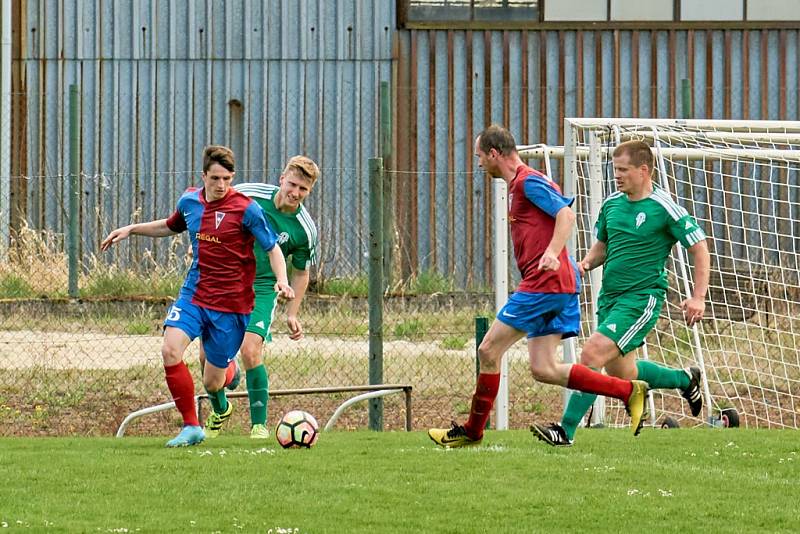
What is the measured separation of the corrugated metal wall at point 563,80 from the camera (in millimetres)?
18938

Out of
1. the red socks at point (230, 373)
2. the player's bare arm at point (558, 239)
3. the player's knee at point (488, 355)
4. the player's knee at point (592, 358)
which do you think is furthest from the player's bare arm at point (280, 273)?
the player's knee at point (592, 358)

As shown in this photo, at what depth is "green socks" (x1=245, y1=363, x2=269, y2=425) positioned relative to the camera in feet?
32.1

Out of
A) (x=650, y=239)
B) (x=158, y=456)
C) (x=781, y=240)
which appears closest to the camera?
(x=158, y=456)

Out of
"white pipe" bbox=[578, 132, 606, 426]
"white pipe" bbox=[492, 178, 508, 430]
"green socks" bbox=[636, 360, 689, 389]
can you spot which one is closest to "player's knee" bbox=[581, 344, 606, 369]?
"green socks" bbox=[636, 360, 689, 389]

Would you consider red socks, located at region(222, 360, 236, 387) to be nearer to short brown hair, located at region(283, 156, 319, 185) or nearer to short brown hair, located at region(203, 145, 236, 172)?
short brown hair, located at region(283, 156, 319, 185)

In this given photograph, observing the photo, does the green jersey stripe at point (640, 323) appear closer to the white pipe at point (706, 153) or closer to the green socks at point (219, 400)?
the green socks at point (219, 400)

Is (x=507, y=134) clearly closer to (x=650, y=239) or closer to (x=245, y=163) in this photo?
(x=650, y=239)

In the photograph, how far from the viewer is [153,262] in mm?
16203

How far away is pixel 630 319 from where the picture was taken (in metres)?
8.80

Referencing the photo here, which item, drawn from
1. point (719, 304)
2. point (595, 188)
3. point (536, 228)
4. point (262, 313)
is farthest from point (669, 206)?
point (719, 304)

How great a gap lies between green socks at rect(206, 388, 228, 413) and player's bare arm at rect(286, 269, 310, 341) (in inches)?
23.3

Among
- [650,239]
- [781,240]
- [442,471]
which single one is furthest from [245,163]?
[442,471]

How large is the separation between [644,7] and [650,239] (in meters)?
11.0

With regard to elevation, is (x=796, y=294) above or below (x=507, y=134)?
below
